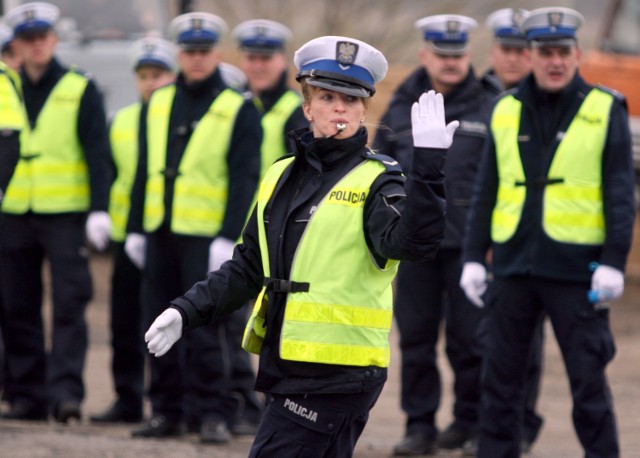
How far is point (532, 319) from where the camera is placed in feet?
21.6

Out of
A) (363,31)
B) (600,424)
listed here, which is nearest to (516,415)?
(600,424)

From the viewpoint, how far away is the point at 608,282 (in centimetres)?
624

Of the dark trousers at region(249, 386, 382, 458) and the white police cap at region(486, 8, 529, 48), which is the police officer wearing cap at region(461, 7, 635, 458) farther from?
the dark trousers at region(249, 386, 382, 458)

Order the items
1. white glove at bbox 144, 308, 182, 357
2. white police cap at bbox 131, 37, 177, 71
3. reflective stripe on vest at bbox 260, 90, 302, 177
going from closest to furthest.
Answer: white glove at bbox 144, 308, 182, 357 → reflective stripe on vest at bbox 260, 90, 302, 177 → white police cap at bbox 131, 37, 177, 71

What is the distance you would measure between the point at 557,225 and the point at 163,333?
2.38 metres

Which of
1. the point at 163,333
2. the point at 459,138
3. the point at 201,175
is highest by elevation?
the point at 459,138

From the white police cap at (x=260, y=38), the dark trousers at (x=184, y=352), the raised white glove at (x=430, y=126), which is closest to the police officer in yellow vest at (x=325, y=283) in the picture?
→ the raised white glove at (x=430, y=126)

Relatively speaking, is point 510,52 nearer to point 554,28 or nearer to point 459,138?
point 459,138

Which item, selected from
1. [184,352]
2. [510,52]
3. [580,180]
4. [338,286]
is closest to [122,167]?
[184,352]

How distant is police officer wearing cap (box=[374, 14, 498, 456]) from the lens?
7676 millimetres

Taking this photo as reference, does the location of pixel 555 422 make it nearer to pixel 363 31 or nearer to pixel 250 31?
pixel 250 31

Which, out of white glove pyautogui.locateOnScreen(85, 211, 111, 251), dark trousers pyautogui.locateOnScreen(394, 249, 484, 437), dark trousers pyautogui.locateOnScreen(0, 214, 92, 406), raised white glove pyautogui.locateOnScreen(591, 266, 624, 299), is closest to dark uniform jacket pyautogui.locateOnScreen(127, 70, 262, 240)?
white glove pyautogui.locateOnScreen(85, 211, 111, 251)

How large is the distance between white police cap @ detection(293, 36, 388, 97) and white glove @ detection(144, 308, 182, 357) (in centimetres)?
88

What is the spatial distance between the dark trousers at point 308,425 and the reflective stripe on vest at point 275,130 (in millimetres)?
4097
